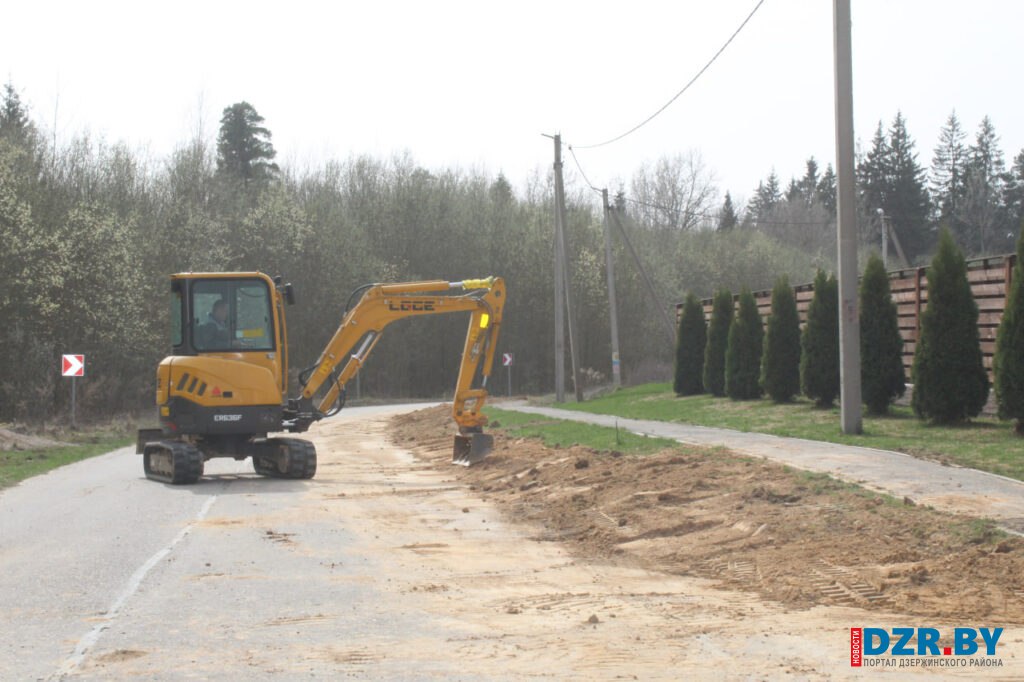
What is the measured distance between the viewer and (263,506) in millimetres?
15734

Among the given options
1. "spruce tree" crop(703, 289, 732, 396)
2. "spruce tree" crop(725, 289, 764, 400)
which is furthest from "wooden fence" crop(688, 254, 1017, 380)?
"spruce tree" crop(703, 289, 732, 396)

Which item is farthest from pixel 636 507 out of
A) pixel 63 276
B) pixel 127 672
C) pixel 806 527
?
pixel 63 276

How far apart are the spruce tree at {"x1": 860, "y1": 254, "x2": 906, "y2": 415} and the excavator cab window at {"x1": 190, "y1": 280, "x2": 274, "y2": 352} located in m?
11.7

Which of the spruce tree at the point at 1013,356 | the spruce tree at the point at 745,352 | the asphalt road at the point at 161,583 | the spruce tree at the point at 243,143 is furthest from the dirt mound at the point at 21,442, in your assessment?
the spruce tree at the point at 243,143

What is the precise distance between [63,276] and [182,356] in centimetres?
2192

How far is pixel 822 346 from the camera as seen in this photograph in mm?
26062

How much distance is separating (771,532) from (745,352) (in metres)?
21.1

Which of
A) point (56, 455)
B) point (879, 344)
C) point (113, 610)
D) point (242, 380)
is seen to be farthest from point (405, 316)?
point (113, 610)

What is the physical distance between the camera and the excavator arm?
70.9ft

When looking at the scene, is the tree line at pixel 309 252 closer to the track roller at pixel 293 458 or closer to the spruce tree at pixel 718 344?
the spruce tree at pixel 718 344

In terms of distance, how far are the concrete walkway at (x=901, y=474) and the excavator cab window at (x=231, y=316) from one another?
7.77m

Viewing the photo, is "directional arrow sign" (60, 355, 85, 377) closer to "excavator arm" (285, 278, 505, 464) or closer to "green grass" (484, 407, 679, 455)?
"green grass" (484, 407, 679, 455)

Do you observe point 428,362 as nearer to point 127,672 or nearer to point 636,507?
point 636,507

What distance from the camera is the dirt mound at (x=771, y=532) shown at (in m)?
8.92
